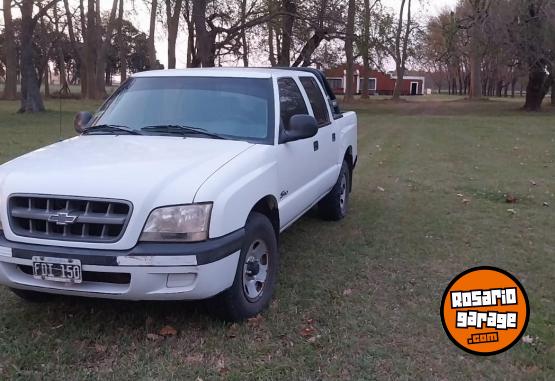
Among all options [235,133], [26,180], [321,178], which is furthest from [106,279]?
[321,178]

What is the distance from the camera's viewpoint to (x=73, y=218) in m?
3.46

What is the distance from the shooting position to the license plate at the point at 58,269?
3.46 m

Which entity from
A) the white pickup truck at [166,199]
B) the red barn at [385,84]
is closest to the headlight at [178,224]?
the white pickup truck at [166,199]

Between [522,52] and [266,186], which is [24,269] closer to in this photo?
[266,186]

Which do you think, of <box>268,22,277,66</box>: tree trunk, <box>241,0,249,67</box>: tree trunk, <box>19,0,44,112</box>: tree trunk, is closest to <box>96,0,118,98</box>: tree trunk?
<box>241,0,249,67</box>: tree trunk

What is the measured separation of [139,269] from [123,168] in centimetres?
69

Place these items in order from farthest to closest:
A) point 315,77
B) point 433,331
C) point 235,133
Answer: point 315,77 < point 235,133 < point 433,331

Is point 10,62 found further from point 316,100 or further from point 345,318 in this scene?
point 345,318

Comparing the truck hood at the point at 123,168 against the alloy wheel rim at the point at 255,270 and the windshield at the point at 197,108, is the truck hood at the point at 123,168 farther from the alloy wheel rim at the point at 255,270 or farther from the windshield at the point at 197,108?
the alloy wheel rim at the point at 255,270

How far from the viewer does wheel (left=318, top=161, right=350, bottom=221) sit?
6852mm

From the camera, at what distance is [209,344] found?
12.3 feet

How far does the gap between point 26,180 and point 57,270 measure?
2.02 feet

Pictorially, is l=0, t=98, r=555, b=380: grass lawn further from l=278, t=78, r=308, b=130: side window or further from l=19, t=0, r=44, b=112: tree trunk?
l=19, t=0, r=44, b=112: tree trunk

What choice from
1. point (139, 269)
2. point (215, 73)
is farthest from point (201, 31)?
point (139, 269)
